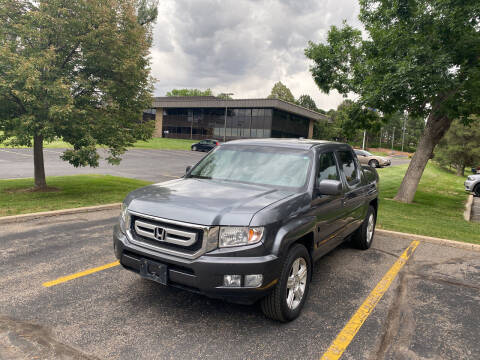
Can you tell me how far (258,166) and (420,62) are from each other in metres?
8.56

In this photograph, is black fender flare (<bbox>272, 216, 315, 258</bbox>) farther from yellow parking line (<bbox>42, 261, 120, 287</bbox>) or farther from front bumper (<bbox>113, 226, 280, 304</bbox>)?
yellow parking line (<bbox>42, 261, 120, 287</bbox>)

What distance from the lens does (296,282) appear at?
363 cm

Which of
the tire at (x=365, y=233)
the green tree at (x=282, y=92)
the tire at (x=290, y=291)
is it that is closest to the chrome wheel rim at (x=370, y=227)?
the tire at (x=365, y=233)

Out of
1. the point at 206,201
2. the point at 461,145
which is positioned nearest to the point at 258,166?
the point at 206,201

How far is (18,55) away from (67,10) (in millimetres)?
1609

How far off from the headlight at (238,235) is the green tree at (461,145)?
35007 millimetres

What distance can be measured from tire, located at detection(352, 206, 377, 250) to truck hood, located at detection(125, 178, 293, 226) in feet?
9.14

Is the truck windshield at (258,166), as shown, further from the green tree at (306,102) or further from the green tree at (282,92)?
the green tree at (306,102)

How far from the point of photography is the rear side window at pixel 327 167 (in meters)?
4.32

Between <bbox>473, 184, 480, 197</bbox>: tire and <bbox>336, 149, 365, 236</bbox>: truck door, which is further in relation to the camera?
<bbox>473, 184, 480, 197</bbox>: tire

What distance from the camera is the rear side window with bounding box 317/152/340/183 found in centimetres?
432

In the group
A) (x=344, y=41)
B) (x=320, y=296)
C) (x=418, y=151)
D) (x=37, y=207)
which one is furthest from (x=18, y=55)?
(x=418, y=151)

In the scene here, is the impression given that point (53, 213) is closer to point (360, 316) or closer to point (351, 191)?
point (351, 191)

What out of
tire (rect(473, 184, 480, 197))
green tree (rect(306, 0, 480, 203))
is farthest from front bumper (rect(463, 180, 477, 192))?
green tree (rect(306, 0, 480, 203))
